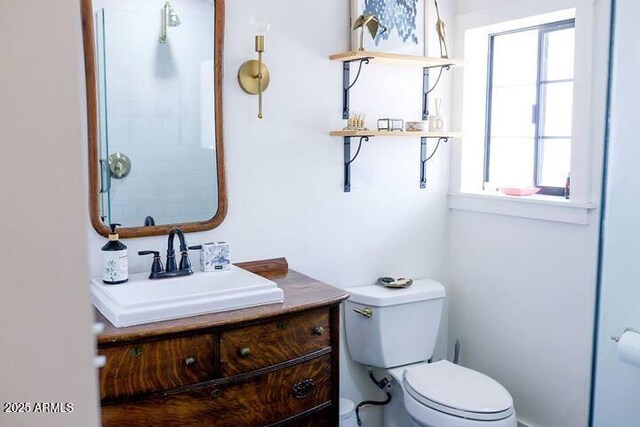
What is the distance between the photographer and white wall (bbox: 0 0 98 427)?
1.47 ft

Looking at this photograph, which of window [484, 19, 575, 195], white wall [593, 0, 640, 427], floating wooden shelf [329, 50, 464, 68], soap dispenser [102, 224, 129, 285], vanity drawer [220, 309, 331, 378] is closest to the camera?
white wall [593, 0, 640, 427]

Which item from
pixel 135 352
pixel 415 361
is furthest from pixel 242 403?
pixel 415 361

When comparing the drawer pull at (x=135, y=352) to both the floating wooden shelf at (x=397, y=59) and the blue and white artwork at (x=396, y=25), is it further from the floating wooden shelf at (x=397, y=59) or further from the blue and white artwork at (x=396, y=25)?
the blue and white artwork at (x=396, y=25)

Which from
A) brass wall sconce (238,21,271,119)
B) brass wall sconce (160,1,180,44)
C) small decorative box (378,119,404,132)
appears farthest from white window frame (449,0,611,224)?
brass wall sconce (160,1,180,44)

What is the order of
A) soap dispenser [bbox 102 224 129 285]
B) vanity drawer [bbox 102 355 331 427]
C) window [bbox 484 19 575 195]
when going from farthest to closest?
window [bbox 484 19 575 195], soap dispenser [bbox 102 224 129 285], vanity drawer [bbox 102 355 331 427]

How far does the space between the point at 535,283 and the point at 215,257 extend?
1393mm

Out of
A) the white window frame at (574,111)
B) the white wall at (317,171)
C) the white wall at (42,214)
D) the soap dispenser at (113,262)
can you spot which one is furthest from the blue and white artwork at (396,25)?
the white wall at (42,214)

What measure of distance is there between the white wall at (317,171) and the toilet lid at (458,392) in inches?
16.2

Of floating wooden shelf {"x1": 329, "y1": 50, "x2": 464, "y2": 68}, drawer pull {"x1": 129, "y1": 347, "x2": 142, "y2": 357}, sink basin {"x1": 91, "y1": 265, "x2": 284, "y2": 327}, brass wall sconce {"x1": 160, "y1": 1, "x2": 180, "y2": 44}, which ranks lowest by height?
drawer pull {"x1": 129, "y1": 347, "x2": 142, "y2": 357}

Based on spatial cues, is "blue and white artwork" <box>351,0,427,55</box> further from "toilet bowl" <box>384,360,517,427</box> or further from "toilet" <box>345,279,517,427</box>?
"toilet bowl" <box>384,360,517,427</box>

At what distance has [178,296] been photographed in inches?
70.4

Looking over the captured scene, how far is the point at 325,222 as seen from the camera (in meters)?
2.55

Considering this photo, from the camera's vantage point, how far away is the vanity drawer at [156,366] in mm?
1639

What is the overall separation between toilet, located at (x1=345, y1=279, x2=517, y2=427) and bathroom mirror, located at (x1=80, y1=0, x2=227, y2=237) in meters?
0.78
